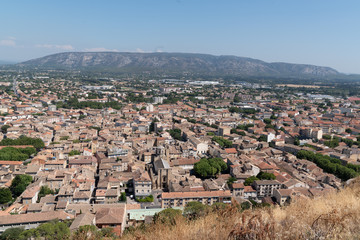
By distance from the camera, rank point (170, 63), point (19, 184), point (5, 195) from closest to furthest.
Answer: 1. point (5, 195)
2. point (19, 184)
3. point (170, 63)

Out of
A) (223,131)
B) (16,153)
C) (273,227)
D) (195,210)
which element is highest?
(273,227)

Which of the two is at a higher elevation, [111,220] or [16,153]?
[111,220]

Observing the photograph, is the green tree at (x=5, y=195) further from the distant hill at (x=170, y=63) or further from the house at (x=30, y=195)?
the distant hill at (x=170, y=63)

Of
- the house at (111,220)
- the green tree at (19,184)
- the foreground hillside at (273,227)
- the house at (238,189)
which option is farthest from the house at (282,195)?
the green tree at (19,184)

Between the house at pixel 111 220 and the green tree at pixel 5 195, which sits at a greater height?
the house at pixel 111 220

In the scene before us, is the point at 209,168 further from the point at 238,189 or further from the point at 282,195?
the point at 282,195

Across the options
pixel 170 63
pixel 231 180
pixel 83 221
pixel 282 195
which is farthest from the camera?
pixel 170 63

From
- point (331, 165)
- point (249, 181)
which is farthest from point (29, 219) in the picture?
point (331, 165)

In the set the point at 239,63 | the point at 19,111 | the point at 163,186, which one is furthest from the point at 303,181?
the point at 239,63

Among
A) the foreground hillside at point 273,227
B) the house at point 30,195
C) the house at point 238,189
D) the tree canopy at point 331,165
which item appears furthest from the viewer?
the tree canopy at point 331,165
